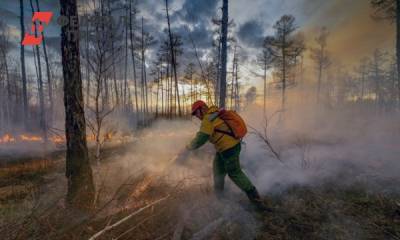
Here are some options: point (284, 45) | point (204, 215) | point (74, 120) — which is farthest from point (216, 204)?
point (284, 45)

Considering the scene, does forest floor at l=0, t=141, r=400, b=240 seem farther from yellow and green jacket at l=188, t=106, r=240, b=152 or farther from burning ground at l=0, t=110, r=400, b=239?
yellow and green jacket at l=188, t=106, r=240, b=152

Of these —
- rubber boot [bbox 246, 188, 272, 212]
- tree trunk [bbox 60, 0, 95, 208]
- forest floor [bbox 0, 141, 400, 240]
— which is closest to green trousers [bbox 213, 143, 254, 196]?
rubber boot [bbox 246, 188, 272, 212]

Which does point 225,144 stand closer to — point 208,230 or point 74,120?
point 208,230

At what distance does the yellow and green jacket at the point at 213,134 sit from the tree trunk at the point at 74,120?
2.21 metres

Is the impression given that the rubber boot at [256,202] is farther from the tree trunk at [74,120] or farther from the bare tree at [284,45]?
the bare tree at [284,45]

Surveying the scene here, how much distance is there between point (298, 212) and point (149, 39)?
927 inches

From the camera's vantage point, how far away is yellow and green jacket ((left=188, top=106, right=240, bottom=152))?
12.6 feet

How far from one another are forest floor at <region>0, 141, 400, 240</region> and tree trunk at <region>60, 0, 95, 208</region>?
0.28 metres

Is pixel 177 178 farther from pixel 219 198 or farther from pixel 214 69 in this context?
pixel 214 69

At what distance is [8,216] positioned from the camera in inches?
150

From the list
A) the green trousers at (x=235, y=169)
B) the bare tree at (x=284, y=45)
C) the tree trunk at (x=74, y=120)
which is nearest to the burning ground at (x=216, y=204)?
the tree trunk at (x=74, y=120)

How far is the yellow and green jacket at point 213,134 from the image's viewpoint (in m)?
3.85

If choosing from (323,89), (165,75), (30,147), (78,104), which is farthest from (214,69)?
(323,89)

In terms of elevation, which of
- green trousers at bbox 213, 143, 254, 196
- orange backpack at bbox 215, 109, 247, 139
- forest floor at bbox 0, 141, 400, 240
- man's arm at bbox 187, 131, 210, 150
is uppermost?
orange backpack at bbox 215, 109, 247, 139
